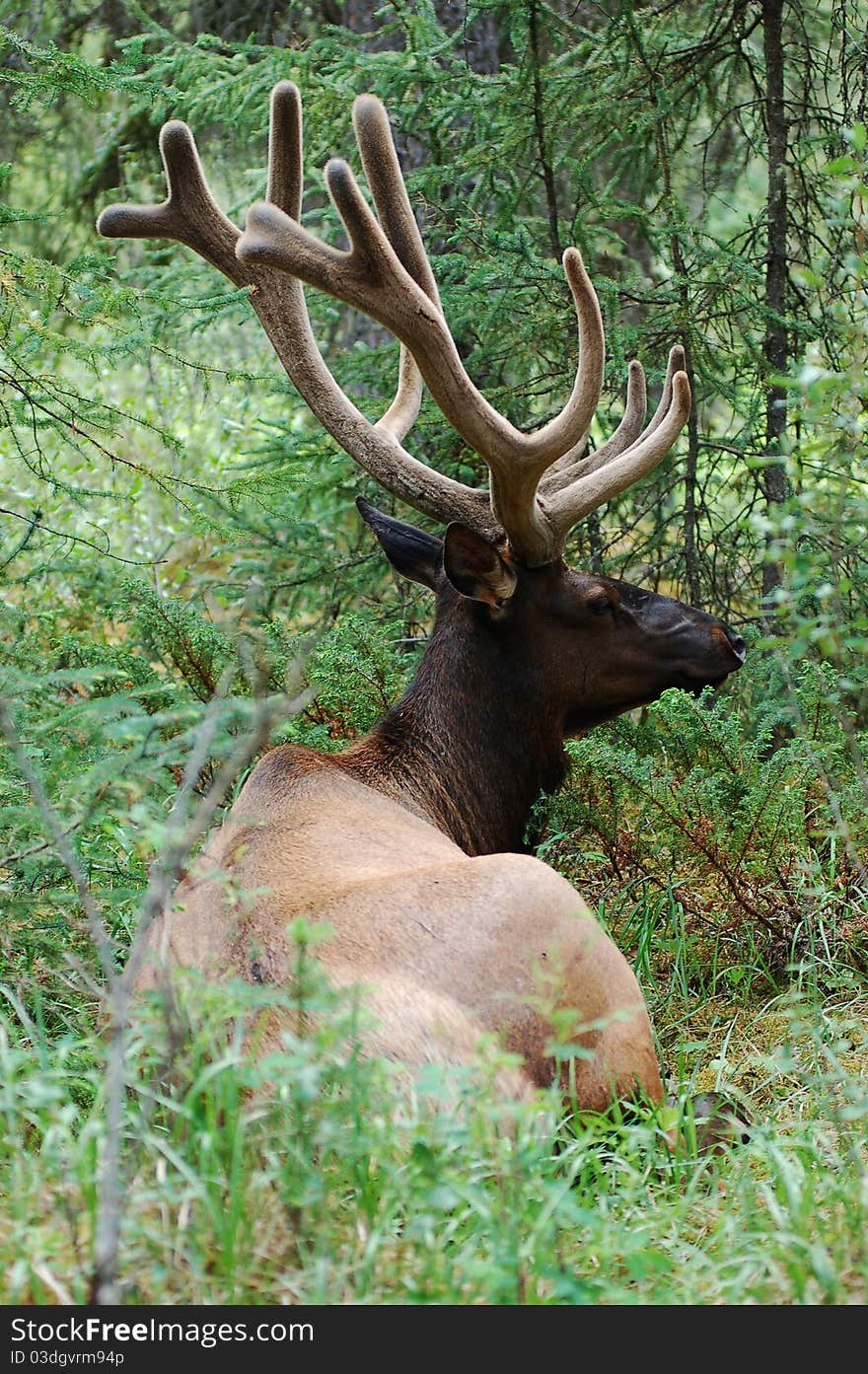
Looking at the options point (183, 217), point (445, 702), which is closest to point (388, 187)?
point (183, 217)

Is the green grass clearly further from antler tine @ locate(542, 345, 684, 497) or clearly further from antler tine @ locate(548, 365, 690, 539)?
antler tine @ locate(542, 345, 684, 497)

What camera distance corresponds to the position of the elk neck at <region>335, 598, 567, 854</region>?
17.3 feet

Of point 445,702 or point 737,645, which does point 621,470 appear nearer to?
point 737,645

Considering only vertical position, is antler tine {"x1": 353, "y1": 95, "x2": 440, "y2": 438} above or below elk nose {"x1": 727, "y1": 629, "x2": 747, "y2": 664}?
above

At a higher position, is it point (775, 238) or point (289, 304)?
point (775, 238)

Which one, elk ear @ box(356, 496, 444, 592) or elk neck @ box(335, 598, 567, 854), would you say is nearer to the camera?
elk neck @ box(335, 598, 567, 854)

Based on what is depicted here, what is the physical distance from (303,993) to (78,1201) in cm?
61

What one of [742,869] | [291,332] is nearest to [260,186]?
[291,332]

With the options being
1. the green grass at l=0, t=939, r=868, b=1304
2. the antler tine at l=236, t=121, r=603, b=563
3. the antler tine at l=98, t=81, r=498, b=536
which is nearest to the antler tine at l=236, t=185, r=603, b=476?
the antler tine at l=236, t=121, r=603, b=563

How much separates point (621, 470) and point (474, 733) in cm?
115

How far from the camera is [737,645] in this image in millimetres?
5609

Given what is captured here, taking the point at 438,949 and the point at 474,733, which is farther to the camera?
the point at 474,733

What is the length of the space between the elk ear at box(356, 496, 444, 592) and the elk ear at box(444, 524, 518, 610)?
44 cm

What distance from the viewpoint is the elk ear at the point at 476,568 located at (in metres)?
5.07
